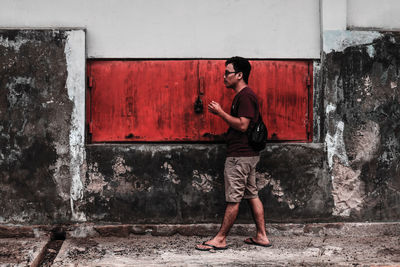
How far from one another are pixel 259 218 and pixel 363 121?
5.30 ft

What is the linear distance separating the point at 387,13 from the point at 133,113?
2990mm

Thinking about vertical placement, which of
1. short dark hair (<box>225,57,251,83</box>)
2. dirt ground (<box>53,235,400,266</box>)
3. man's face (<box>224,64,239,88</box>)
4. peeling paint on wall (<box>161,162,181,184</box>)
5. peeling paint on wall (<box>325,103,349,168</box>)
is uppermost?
short dark hair (<box>225,57,251,83</box>)

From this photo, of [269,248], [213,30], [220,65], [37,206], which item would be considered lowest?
[269,248]

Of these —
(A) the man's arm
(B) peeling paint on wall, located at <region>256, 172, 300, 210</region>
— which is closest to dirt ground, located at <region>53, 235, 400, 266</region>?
(B) peeling paint on wall, located at <region>256, 172, 300, 210</region>

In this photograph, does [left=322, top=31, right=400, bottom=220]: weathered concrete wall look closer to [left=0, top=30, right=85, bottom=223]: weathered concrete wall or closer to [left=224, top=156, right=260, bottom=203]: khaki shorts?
[left=224, top=156, right=260, bottom=203]: khaki shorts

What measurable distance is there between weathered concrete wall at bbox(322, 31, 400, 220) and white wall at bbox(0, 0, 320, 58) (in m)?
0.35

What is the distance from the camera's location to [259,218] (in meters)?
5.28

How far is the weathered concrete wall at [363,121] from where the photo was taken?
226 inches

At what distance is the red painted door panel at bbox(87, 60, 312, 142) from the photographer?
18.6 ft

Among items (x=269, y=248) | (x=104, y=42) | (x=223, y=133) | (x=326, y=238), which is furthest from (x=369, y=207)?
(x=104, y=42)

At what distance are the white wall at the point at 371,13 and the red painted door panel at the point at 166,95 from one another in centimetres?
A: 82

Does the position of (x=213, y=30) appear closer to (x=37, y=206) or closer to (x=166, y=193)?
→ (x=166, y=193)

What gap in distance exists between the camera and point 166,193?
5.70 meters

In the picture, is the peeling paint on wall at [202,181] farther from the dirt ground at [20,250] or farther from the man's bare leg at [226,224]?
the dirt ground at [20,250]
